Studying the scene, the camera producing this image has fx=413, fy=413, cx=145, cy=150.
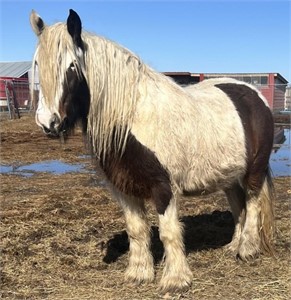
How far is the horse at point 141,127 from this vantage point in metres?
2.89

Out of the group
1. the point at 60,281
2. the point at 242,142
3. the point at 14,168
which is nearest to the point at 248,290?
the point at 242,142

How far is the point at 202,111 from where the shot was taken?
3.60 meters

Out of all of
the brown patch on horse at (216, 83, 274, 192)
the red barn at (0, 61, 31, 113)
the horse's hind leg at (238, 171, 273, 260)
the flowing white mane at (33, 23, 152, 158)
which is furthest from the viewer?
the red barn at (0, 61, 31, 113)

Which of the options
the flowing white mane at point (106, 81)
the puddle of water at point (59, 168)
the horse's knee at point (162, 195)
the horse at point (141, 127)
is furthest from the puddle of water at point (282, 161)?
the flowing white mane at point (106, 81)

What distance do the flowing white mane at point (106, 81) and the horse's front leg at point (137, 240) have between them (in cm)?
58

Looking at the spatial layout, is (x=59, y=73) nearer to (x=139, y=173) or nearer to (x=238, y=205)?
(x=139, y=173)

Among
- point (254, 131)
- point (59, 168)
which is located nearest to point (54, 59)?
point (254, 131)

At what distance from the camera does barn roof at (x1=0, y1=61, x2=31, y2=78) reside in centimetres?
4125

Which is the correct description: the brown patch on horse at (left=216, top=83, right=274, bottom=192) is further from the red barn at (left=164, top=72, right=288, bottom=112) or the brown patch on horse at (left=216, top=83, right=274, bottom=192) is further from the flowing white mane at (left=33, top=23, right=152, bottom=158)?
Answer: the red barn at (left=164, top=72, right=288, bottom=112)

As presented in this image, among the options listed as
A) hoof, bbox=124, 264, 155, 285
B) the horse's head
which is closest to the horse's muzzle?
the horse's head

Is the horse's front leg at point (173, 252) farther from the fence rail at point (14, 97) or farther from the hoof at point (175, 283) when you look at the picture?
the fence rail at point (14, 97)

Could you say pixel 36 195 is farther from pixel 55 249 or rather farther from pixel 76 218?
pixel 55 249

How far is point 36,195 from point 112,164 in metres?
3.17

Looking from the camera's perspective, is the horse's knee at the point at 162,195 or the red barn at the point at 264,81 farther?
the red barn at the point at 264,81
